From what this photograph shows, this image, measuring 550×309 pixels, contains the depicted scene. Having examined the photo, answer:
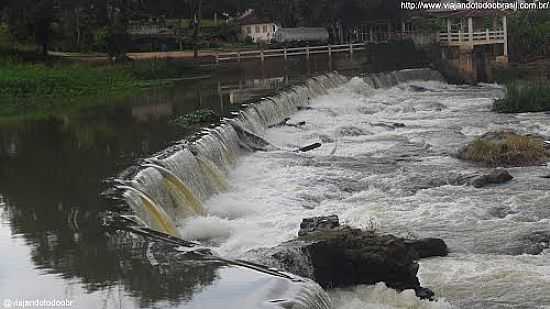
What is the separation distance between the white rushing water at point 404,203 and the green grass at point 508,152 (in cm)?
68

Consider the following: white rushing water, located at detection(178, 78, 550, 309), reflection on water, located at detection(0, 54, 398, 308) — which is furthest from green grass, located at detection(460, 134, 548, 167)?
reflection on water, located at detection(0, 54, 398, 308)

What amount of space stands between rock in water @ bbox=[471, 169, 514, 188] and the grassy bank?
17842 mm

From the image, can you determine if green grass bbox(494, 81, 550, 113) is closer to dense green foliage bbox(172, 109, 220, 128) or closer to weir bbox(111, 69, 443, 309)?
weir bbox(111, 69, 443, 309)

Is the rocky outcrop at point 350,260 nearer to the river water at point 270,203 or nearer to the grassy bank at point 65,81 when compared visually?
the river water at point 270,203

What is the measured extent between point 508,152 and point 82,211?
495 inches

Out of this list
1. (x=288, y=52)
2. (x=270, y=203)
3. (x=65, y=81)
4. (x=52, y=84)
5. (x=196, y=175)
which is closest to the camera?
(x=270, y=203)

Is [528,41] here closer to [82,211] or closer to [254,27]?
[254,27]

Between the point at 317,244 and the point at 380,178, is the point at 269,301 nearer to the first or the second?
the point at 317,244

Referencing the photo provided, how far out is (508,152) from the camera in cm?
2205

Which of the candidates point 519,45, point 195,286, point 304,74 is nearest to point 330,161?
point 195,286

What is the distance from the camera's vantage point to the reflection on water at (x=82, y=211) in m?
9.96

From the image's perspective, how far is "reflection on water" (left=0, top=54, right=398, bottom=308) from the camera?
9961 millimetres

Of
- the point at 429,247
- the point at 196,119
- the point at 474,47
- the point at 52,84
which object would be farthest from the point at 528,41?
the point at 429,247

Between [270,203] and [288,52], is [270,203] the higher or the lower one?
the lower one
